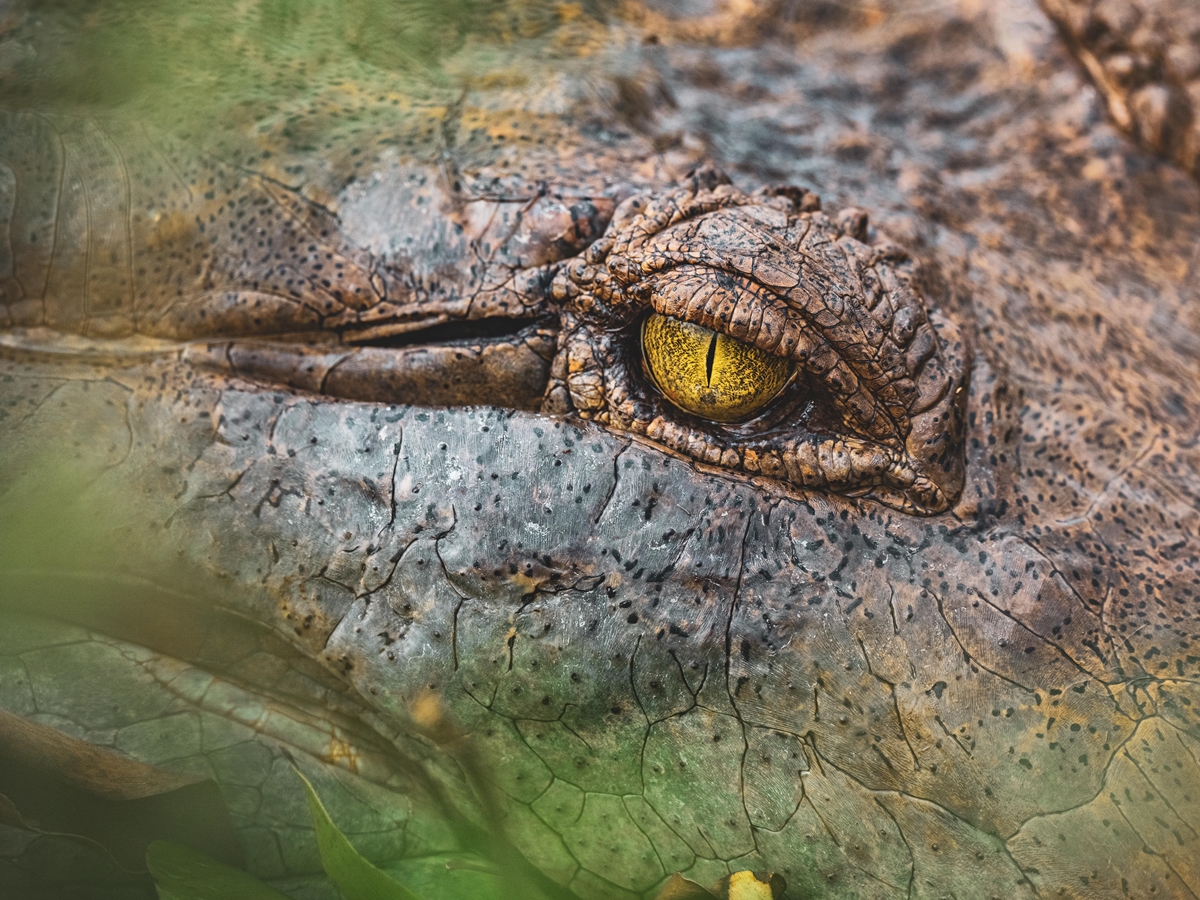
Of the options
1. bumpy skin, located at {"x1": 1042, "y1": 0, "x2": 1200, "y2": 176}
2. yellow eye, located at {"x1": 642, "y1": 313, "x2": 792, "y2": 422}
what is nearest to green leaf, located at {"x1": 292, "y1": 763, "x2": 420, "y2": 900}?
yellow eye, located at {"x1": 642, "y1": 313, "x2": 792, "y2": 422}

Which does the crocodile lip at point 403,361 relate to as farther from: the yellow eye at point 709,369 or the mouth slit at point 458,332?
the yellow eye at point 709,369

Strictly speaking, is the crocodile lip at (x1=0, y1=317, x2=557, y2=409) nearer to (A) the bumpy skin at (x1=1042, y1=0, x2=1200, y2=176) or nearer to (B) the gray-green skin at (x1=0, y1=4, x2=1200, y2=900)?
(B) the gray-green skin at (x1=0, y1=4, x2=1200, y2=900)

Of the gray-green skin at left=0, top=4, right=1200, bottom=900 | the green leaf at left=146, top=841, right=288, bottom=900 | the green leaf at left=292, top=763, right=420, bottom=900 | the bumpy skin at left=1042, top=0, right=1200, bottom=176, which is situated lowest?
the green leaf at left=146, top=841, right=288, bottom=900

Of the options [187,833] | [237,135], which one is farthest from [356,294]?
[187,833]

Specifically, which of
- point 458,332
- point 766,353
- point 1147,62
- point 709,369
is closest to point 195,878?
point 458,332

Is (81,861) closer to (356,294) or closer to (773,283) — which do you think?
(356,294)

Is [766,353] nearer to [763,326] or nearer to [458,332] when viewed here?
[763,326]
